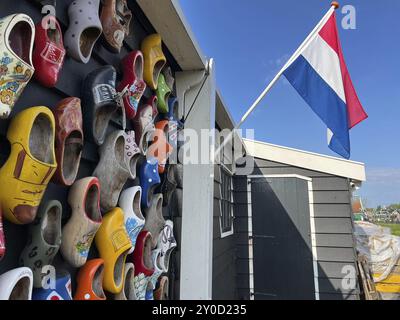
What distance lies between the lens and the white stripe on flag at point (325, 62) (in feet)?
7.26

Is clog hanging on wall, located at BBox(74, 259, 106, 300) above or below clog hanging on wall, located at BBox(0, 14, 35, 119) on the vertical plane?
below

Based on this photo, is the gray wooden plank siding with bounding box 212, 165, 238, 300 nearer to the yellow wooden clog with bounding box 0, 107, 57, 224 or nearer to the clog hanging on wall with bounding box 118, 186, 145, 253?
the clog hanging on wall with bounding box 118, 186, 145, 253

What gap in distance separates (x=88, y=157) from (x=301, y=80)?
1852 mm

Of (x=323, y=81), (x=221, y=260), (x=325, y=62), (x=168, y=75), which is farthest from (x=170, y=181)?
(x=221, y=260)

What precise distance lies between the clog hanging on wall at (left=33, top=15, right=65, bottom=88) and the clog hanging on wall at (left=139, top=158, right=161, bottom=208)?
0.52 m

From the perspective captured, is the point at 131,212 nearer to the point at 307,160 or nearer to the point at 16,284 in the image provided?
the point at 16,284

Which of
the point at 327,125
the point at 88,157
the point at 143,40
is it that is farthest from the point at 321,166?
the point at 88,157

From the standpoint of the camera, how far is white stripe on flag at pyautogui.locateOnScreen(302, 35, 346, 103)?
7.26 ft

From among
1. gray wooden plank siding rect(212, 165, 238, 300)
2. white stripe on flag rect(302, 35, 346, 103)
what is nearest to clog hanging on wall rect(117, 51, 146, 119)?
white stripe on flag rect(302, 35, 346, 103)

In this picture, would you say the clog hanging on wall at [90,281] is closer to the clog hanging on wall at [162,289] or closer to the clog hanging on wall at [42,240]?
the clog hanging on wall at [42,240]

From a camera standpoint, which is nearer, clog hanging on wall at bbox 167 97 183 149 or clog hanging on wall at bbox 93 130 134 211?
clog hanging on wall at bbox 93 130 134 211

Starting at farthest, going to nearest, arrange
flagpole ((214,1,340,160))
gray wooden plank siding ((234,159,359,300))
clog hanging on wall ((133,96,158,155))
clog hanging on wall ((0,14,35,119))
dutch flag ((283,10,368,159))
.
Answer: gray wooden plank siding ((234,159,359,300)) → dutch flag ((283,10,368,159)) → flagpole ((214,1,340,160)) → clog hanging on wall ((133,96,158,155)) → clog hanging on wall ((0,14,35,119))
